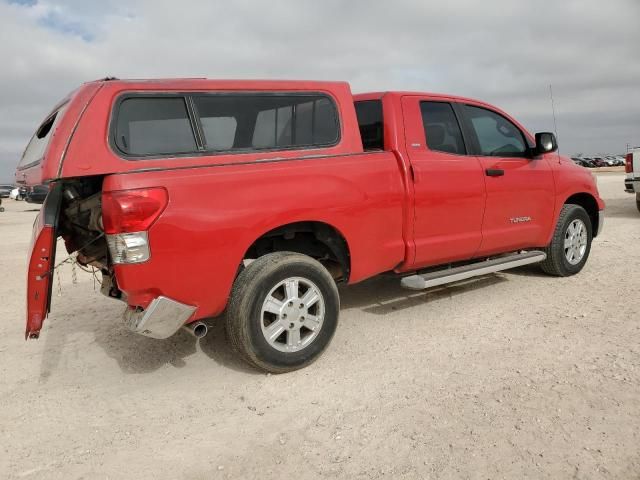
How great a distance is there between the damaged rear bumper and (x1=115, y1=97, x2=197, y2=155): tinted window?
91 centimetres

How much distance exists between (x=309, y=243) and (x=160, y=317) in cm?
135

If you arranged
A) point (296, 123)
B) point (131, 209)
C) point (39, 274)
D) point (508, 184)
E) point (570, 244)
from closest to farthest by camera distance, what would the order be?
1. point (131, 209)
2. point (39, 274)
3. point (296, 123)
4. point (508, 184)
5. point (570, 244)

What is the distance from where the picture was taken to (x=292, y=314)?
11.5 feet

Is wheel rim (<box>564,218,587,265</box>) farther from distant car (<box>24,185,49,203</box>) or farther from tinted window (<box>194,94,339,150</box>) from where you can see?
distant car (<box>24,185,49,203</box>)

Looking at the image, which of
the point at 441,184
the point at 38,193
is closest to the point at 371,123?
the point at 441,184

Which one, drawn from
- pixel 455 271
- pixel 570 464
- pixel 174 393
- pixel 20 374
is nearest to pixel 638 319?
pixel 455 271

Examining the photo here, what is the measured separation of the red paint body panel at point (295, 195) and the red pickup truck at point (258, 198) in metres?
0.01

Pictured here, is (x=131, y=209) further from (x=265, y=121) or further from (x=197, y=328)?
(x=265, y=121)

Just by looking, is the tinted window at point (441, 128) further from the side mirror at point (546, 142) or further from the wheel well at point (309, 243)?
the wheel well at point (309, 243)

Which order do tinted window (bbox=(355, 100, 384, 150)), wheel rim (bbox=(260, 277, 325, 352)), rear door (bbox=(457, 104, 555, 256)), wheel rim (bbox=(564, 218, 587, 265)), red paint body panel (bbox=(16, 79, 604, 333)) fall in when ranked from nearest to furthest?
1. red paint body panel (bbox=(16, 79, 604, 333))
2. wheel rim (bbox=(260, 277, 325, 352))
3. tinted window (bbox=(355, 100, 384, 150))
4. rear door (bbox=(457, 104, 555, 256))
5. wheel rim (bbox=(564, 218, 587, 265))

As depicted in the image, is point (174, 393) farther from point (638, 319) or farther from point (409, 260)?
point (638, 319)

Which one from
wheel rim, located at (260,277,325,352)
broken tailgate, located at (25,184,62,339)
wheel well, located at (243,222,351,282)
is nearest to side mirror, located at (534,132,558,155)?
wheel well, located at (243,222,351,282)

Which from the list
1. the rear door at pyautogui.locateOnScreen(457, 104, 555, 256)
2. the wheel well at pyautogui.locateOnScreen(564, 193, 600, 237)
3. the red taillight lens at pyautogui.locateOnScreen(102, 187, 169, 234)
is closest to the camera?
the red taillight lens at pyautogui.locateOnScreen(102, 187, 169, 234)

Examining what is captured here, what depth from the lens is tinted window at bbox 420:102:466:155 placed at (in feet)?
Answer: 14.6
